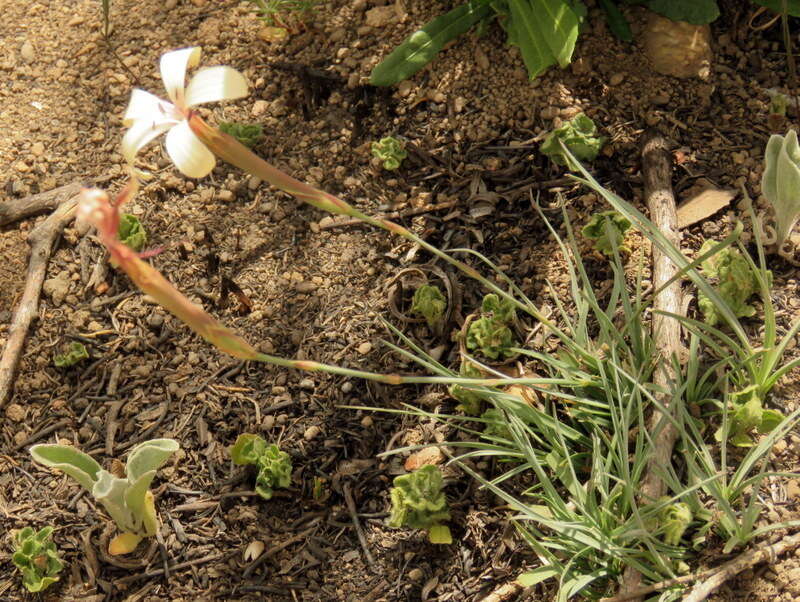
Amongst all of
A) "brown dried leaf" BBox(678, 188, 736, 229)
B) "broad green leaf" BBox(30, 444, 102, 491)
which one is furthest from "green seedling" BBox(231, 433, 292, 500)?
"brown dried leaf" BBox(678, 188, 736, 229)

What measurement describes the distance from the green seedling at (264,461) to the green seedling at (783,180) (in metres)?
1.35

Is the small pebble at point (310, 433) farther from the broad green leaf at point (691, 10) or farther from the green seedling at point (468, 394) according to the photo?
the broad green leaf at point (691, 10)

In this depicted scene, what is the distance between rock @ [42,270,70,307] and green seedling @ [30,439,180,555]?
575mm

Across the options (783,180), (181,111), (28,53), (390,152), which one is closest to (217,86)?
(181,111)

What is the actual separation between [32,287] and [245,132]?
77cm

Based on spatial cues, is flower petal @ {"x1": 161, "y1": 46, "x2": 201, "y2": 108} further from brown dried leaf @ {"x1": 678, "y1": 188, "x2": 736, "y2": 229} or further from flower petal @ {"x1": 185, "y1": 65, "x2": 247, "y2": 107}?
brown dried leaf @ {"x1": 678, "y1": 188, "x2": 736, "y2": 229}

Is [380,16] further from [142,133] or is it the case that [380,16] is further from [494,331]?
[142,133]

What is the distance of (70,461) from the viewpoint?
6.44 feet

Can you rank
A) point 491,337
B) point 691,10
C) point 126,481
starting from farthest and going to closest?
point 691,10 < point 491,337 < point 126,481

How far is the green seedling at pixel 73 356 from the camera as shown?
2225 millimetres

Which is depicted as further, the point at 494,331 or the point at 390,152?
the point at 390,152

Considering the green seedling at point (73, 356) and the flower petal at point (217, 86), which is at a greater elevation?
the flower petal at point (217, 86)

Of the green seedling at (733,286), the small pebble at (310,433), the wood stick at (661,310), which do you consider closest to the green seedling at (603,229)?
the wood stick at (661,310)

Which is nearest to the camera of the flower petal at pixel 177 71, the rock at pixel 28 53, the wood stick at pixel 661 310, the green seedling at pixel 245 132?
the flower petal at pixel 177 71
